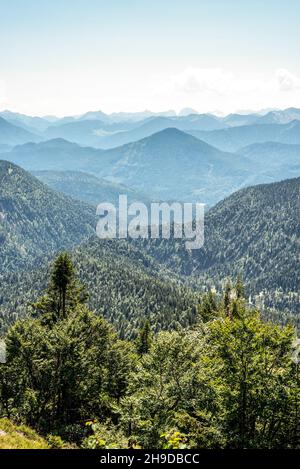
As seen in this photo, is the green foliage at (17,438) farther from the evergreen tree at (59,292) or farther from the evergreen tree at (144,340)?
the evergreen tree at (144,340)

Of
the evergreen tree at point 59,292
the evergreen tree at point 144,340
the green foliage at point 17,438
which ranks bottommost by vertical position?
the evergreen tree at point 144,340

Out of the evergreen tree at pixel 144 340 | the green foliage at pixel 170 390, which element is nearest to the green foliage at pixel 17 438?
the green foliage at pixel 170 390

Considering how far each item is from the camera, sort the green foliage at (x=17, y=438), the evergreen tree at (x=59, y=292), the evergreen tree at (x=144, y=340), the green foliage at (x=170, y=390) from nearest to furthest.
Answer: the green foliage at (x=17, y=438) < the green foliage at (x=170, y=390) < the evergreen tree at (x=59, y=292) < the evergreen tree at (x=144, y=340)

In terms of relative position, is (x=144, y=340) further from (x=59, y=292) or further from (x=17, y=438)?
(x=17, y=438)

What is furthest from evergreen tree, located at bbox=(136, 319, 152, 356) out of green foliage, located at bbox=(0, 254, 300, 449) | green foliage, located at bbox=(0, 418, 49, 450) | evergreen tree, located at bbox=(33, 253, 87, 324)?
green foliage, located at bbox=(0, 418, 49, 450)

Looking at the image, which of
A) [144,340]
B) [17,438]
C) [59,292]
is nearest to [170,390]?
[17,438]

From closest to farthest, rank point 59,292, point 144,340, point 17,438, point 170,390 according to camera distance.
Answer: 1. point 17,438
2. point 170,390
3. point 59,292
4. point 144,340

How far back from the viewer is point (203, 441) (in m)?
34.7

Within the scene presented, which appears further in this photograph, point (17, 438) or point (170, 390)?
point (170, 390)

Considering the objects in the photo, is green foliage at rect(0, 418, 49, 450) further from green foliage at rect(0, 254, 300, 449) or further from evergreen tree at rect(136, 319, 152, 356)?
evergreen tree at rect(136, 319, 152, 356)

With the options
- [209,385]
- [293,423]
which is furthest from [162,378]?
[293,423]

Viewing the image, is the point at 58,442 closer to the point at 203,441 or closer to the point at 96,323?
the point at 203,441

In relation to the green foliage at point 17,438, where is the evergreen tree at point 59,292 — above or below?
above

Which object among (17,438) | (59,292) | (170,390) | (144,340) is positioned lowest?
(144,340)
